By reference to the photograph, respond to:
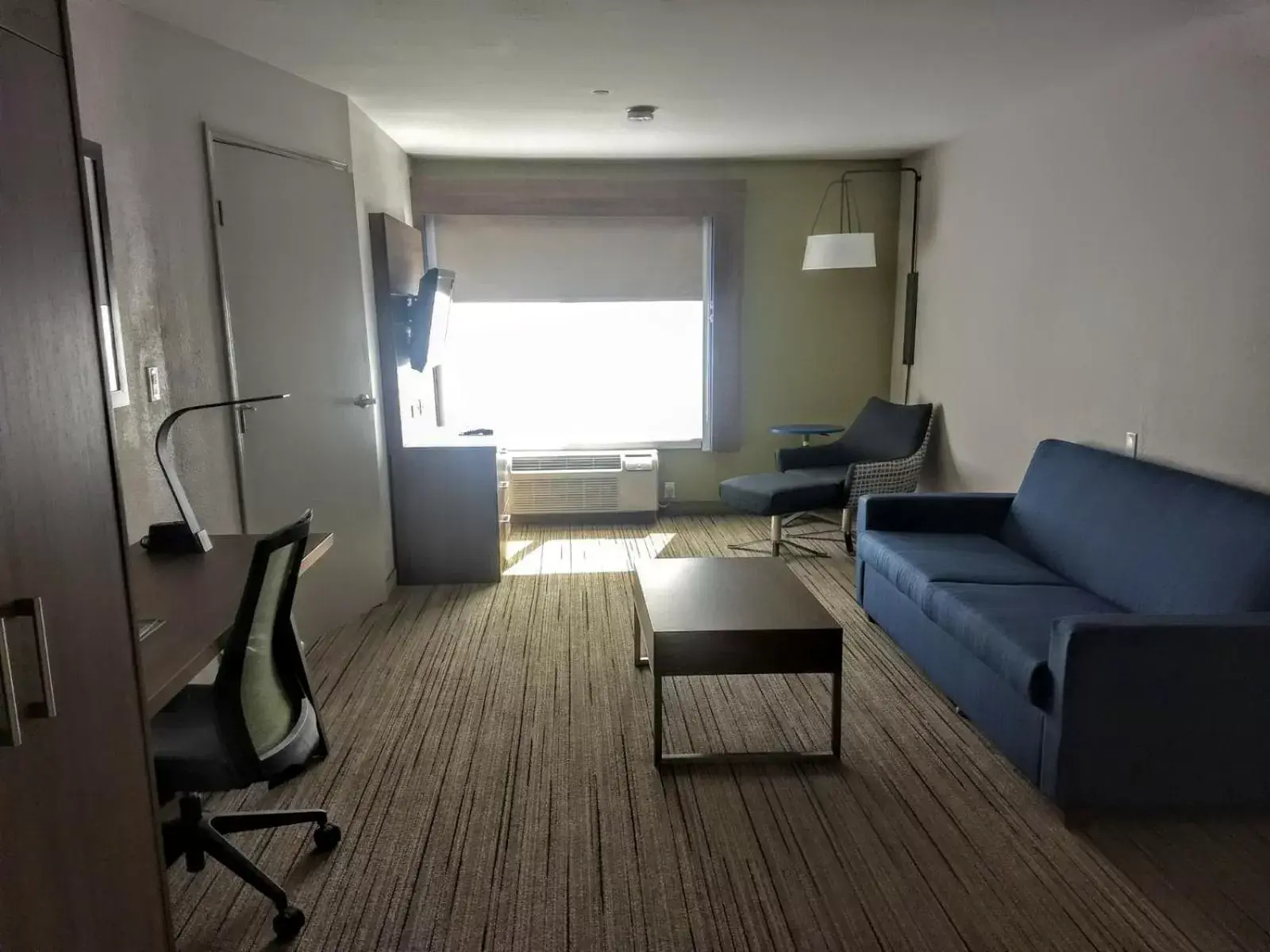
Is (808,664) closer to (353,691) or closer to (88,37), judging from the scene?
(353,691)

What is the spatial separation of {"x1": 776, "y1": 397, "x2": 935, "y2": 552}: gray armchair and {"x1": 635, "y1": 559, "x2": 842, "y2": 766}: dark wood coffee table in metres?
2.02

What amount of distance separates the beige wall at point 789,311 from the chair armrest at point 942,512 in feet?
7.18

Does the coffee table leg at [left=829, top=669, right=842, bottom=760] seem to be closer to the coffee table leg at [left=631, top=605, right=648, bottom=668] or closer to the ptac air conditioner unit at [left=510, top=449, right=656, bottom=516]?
the coffee table leg at [left=631, top=605, right=648, bottom=668]

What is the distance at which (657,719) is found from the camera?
2.69 metres

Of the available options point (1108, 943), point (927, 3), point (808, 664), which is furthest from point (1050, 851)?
point (927, 3)

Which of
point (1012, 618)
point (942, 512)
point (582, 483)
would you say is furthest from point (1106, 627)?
point (582, 483)

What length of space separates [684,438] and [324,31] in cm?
365

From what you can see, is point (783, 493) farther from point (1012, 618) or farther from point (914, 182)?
point (914, 182)

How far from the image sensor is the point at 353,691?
3293 mm

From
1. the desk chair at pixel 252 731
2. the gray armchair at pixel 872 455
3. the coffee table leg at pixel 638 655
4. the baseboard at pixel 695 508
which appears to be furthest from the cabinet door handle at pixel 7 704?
the baseboard at pixel 695 508

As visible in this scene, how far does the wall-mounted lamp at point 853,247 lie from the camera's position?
516cm

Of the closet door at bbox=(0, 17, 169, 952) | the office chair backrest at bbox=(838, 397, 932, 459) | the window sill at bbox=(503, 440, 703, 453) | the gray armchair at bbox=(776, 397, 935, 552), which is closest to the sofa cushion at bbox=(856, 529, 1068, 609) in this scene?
the gray armchair at bbox=(776, 397, 935, 552)

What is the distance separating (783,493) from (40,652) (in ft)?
13.0

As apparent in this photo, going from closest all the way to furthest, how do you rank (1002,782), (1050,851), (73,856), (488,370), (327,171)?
(73,856), (1050,851), (1002,782), (327,171), (488,370)
